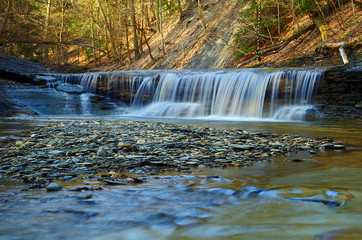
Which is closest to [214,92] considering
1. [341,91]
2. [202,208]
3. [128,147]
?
[341,91]

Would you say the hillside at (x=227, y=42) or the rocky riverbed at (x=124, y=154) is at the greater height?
the hillside at (x=227, y=42)

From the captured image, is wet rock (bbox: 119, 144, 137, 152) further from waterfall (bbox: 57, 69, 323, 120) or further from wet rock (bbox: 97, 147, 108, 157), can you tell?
waterfall (bbox: 57, 69, 323, 120)

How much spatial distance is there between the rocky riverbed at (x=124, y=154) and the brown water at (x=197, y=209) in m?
0.36

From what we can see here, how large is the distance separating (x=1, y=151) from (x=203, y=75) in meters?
12.2

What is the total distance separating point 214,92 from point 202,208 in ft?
42.4

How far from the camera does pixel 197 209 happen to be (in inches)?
94.8

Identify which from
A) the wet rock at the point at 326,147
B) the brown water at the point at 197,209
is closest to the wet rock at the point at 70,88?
the wet rock at the point at 326,147

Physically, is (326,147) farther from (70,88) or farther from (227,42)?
(227,42)

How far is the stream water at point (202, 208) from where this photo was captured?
1952 mm

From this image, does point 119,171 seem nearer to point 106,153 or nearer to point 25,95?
point 106,153

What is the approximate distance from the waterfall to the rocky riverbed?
7119mm

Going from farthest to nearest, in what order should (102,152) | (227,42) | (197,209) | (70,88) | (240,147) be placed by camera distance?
1. (227,42)
2. (70,88)
3. (240,147)
4. (102,152)
5. (197,209)

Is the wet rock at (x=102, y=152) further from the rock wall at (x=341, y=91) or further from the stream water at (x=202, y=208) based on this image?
the rock wall at (x=341, y=91)

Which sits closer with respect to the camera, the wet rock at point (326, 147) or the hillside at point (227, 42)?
the wet rock at point (326, 147)
